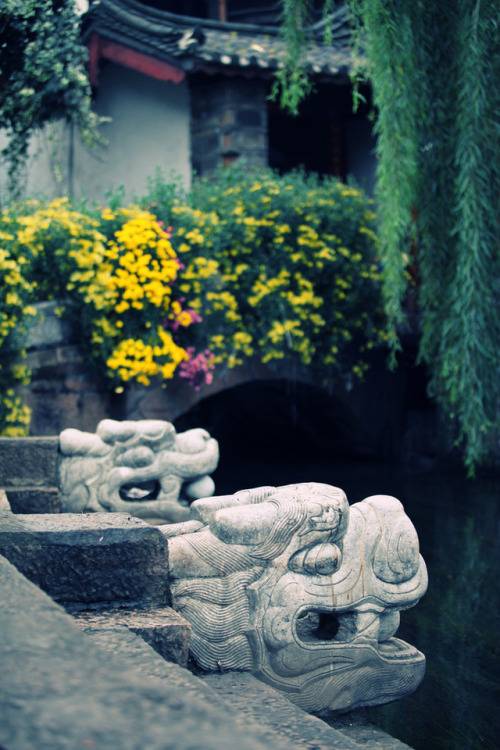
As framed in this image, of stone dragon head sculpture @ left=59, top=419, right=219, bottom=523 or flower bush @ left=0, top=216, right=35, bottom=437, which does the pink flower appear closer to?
flower bush @ left=0, top=216, right=35, bottom=437

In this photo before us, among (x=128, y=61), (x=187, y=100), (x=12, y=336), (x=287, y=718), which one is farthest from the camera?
(x=187, y=100)

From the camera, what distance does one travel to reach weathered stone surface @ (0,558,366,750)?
30.3 inches

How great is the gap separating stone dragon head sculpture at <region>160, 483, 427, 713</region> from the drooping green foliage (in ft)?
14.1

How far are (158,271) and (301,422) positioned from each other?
16.9 feet

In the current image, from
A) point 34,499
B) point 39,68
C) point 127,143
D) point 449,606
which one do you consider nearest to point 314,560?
point 34,499

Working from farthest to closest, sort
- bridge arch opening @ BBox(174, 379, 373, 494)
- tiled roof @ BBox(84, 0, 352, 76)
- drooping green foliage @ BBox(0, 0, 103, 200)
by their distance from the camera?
1. bridge arch opening @ BBox(174, 379, 373, 494)
2. tiled roof @ BBox(84, 0, 352, 76)
3. drooping green foliage @ BBox(0, 0, 103, 200)

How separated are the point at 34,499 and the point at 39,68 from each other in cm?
444

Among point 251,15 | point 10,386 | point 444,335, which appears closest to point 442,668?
point 444,335

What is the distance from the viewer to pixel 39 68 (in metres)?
6.27

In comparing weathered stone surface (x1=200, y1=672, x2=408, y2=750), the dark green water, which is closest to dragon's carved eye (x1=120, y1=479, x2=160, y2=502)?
the dark green water

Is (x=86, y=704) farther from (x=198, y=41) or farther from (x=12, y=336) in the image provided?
(x=198, y=41)

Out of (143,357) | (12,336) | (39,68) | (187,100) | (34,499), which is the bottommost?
(34,499)

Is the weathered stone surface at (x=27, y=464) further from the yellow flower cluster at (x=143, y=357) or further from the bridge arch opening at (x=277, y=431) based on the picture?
the bridge arch opening at (x=277, y=431)

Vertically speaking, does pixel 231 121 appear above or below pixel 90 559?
above
